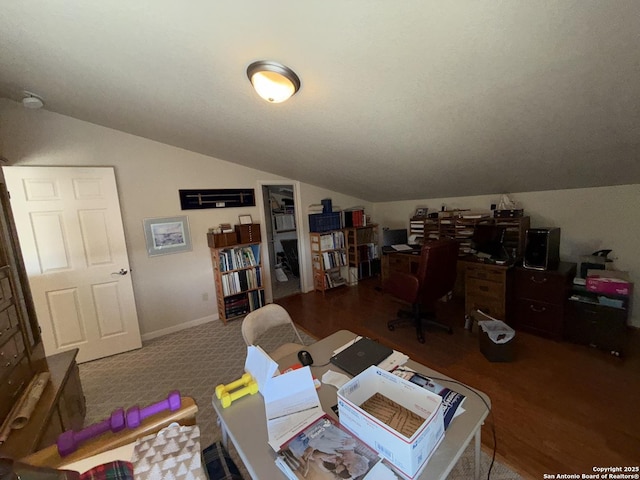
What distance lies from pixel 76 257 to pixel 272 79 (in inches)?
104

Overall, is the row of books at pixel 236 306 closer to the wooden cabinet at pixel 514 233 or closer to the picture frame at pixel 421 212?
the picture frame at pixel 421 212

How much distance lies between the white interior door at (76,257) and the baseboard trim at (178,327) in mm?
187

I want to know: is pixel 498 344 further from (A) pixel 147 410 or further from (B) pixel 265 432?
(A) pixel 147 410

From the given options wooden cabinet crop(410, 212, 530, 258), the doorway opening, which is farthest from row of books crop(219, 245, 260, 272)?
wooden cabinet crop(410, 212, 530, 258)

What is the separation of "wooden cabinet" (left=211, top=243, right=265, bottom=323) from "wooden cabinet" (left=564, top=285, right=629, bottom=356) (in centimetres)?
334

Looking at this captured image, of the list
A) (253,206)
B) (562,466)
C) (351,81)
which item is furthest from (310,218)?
(562,466)

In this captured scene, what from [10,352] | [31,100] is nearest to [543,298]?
[10,352]

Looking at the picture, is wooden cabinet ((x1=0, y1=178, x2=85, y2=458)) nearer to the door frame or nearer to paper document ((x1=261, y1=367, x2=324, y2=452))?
paper document ((x1=261, y1=367, x2=324, y2=452))

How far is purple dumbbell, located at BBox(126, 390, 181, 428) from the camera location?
93 cm

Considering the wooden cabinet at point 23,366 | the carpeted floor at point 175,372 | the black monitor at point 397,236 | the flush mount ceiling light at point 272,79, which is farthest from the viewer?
the black monitor at point 397,236

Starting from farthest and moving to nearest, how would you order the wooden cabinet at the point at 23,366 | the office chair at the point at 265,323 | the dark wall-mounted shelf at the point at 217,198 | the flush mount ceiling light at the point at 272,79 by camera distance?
the dark wall-mounted shelf at the point at 217,198 → the office chair at the point at 265,323 → the flush mount ceiling light at the point at 272,79 → the wooden cabinet at the point at 23,366

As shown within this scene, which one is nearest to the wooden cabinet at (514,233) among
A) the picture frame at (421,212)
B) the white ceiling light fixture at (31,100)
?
the picture frame at (421,212)

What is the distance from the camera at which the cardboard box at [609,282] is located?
2123mm

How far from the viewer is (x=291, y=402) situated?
0.99 meters
